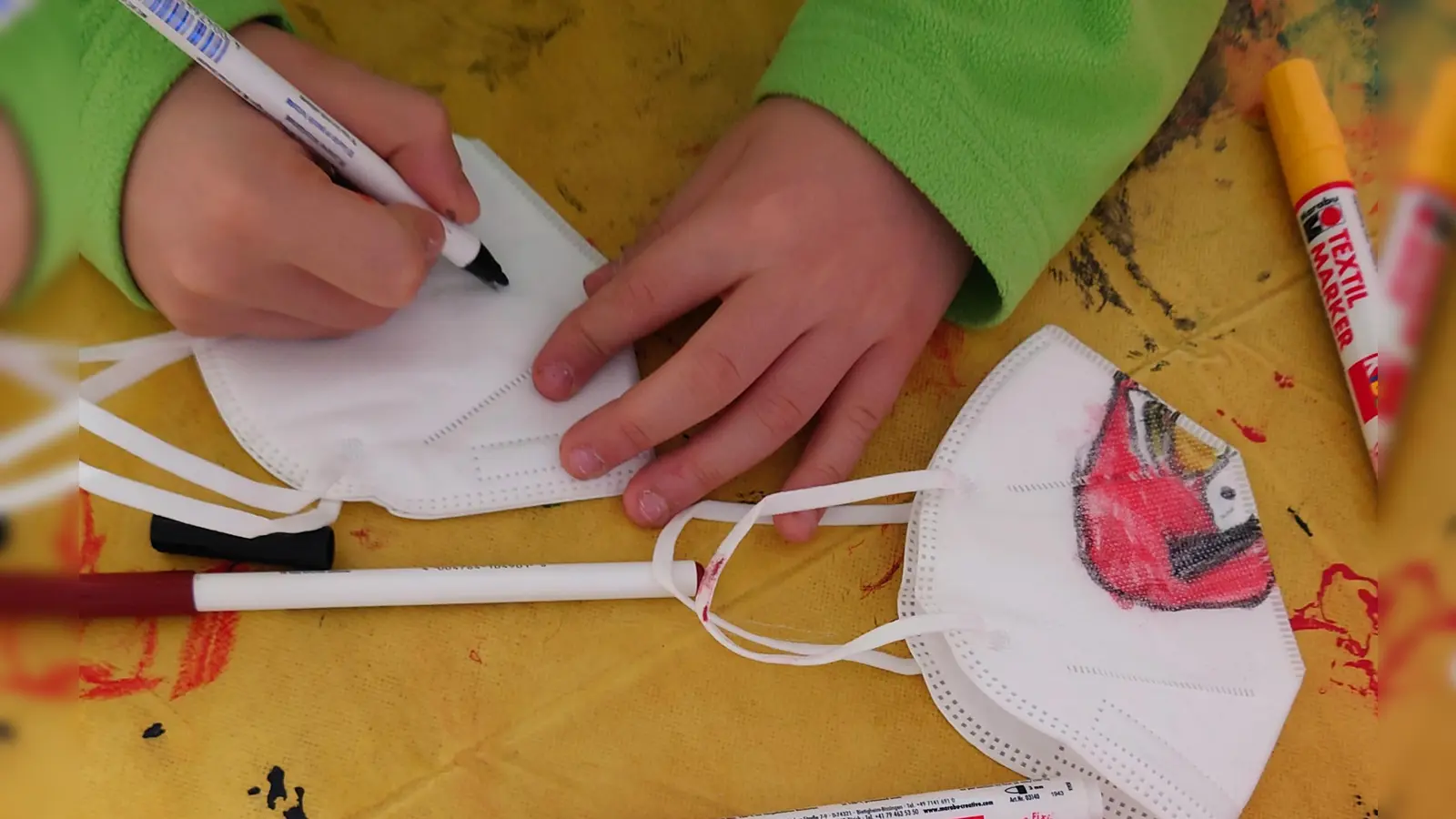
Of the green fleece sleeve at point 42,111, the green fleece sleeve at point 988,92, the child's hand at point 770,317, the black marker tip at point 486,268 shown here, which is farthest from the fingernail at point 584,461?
the green fleece sleeve at point 42,111

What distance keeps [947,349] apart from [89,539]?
43cm

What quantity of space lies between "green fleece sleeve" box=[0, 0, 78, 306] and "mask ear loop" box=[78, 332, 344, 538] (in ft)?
1.03

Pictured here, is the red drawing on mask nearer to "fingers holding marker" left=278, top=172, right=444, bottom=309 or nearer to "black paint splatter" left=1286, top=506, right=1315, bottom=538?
"black paint splatter" left=1286, top=506, right=1315, bottom=538

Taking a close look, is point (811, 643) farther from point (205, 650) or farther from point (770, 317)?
point (205, 650)

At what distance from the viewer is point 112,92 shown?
0.40m

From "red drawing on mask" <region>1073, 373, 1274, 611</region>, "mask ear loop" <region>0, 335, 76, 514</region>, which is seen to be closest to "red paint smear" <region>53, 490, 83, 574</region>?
"mask ear loop" <region>0, 335, 76, 514</region>

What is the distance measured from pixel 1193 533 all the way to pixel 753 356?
9.4 inches

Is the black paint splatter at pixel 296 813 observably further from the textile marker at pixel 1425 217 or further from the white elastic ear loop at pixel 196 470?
the textile marker at pixel 1425 217

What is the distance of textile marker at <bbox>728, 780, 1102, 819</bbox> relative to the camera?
0.40m

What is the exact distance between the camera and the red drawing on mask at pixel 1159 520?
0.46 m

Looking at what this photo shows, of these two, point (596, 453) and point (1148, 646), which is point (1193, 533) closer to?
point (1148, 646)

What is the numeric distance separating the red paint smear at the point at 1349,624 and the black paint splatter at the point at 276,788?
471mm

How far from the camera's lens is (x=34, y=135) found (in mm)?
124

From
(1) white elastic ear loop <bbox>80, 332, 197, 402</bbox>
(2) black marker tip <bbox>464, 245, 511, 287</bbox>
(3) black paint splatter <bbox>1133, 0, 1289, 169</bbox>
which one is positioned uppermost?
(3) black paint splatter <bbox>1133, 0, 1289, 169</bbox>
